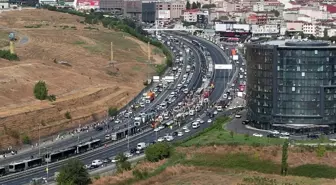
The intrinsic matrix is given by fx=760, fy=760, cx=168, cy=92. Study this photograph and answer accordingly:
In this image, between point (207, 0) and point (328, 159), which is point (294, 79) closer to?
point (328, 159)

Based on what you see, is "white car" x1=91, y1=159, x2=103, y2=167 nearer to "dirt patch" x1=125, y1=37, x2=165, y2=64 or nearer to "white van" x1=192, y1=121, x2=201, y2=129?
"white van" x1=192, y1=121, x2=201, y2=129

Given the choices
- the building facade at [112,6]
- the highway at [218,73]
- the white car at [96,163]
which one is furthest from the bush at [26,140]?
the building facade at [112,6]

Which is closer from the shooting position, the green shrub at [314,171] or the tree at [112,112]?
the green shrub at [314,171]

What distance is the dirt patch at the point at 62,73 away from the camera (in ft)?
200

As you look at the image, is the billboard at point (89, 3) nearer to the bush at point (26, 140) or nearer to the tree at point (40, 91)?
the tree at point (40, 91)

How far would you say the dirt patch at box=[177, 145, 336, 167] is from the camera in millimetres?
47922

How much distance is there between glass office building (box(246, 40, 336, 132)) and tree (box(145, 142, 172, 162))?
32.8 feet

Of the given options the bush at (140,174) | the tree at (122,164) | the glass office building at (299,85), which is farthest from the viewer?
the glass office building at (299,85)

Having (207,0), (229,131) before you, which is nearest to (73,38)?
(229,131)

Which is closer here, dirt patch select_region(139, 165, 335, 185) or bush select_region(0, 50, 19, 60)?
dirt patch select_region(139, 165, 335, 185)

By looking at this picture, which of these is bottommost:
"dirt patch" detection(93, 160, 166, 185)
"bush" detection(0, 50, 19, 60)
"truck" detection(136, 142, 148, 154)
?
"truck" detection(136, 142, 148, 154)

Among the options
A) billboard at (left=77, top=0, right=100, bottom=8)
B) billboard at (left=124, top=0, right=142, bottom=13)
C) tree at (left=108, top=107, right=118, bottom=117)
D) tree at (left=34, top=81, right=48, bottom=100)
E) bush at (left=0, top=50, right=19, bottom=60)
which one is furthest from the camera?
billboard at (left=77, top=0, right=100, bottom=8)

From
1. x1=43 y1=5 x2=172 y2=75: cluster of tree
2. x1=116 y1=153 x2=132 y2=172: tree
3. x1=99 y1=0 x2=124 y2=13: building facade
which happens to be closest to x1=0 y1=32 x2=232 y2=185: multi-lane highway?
x1=116 y1=153 x2=132 y2=172: tree

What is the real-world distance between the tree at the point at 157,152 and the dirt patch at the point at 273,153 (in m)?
1.45
